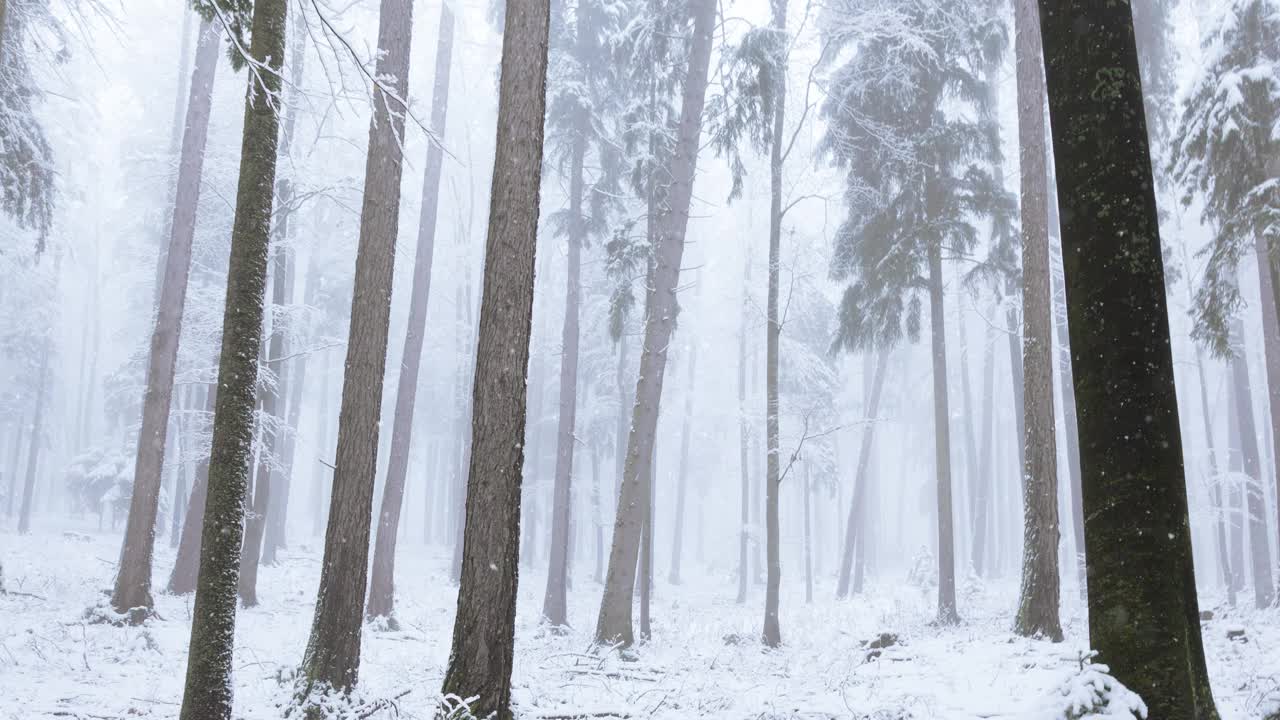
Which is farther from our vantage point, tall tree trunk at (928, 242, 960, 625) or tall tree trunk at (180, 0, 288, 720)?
tall tree trunk at (928, 242, 960, 625)

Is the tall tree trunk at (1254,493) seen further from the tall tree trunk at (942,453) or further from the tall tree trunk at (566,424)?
the tall tree trunk at (566,424)

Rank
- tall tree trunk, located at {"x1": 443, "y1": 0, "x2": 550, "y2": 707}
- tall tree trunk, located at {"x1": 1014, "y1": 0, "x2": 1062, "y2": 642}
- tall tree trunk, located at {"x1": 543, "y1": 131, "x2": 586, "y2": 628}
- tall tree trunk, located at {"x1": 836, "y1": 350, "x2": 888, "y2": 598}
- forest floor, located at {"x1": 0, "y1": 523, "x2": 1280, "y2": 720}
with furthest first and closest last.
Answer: tall tree trunk, located at {"x1": 836, "y1": 350, "x2": 888, "y2": 598}
tall tree trunk, located at {"x1": 543, "y1": 131, "x2": 586, "y2": 628}
tall tree trunk, located at {"x1": 1014, "y1": 0, "x2": 1062, "y2": 642}
forest floor, located at {"x1": 0, "y1": 523, "x2": 1280, "y2": 720}
tall tree trunk, located at {"x1": 443, "y1": 0, "x2": 550, "y2": 707}

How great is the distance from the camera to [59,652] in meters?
9.08

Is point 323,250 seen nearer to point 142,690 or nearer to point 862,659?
point 142,690

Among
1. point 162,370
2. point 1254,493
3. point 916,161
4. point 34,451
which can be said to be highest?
point 916,161

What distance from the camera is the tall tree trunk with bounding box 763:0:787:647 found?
1349 centimetres

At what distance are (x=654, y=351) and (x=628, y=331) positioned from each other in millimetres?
4639

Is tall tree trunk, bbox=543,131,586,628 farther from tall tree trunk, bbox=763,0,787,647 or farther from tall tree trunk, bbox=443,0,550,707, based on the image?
tall tree trunk, bbox=443,0,550,707

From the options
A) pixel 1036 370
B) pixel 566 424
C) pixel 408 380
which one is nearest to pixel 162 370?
pixel 408 380

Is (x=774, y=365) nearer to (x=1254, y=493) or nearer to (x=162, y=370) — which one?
(x=162, y=370)

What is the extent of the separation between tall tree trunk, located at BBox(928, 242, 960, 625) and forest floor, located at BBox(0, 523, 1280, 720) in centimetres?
96

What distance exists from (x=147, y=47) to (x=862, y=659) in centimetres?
3257

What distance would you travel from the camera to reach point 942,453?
1463cm

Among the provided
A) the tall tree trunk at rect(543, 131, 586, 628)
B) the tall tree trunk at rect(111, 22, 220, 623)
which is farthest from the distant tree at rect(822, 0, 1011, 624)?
the tall tree trunk at rect(111, 22, 220, 623)
